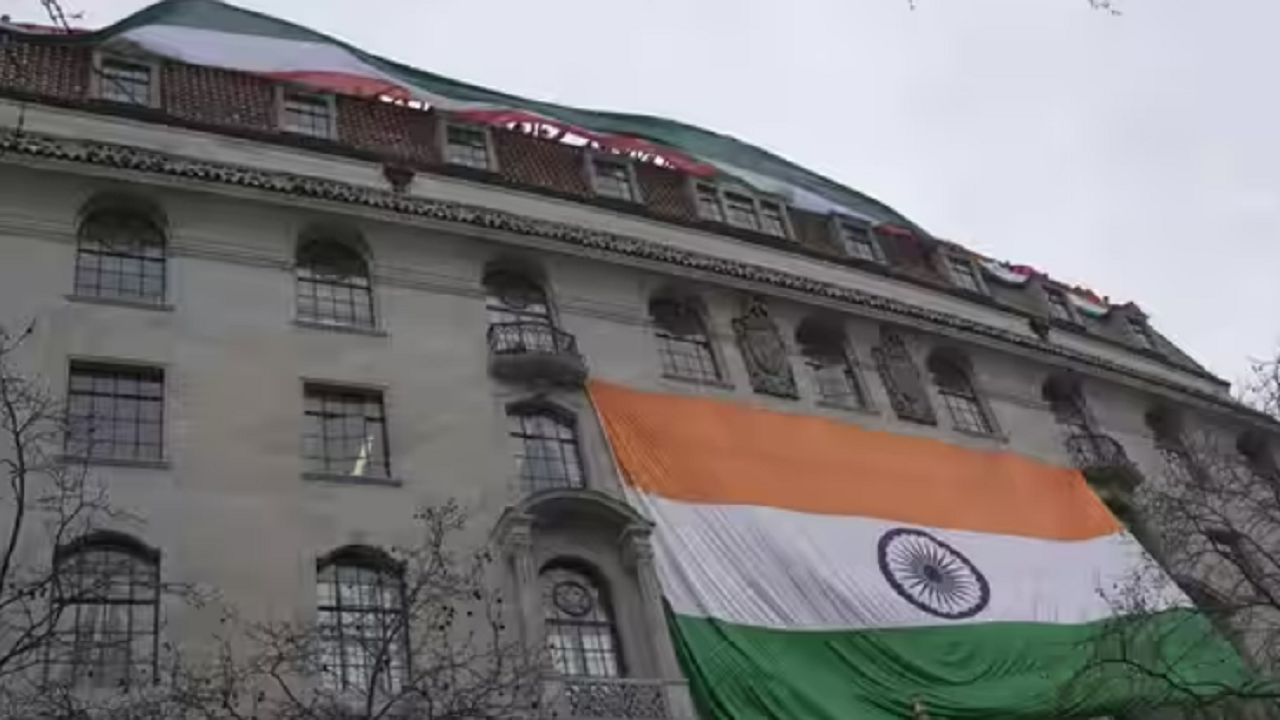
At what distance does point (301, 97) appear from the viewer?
28.1 metres

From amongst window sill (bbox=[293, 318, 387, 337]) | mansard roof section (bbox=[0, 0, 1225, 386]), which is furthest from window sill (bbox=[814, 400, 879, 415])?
window sill (bbox=[293, 318, 387, 337])

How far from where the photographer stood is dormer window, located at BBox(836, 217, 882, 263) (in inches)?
1331

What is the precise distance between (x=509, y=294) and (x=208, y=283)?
6258 millimetres

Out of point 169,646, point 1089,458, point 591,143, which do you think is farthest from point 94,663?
point 1089,458

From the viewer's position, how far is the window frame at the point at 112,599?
1648 cm

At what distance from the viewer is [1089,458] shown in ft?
100

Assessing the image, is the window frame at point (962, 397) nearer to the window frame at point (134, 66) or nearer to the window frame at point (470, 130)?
the window frame at point (470, 130)

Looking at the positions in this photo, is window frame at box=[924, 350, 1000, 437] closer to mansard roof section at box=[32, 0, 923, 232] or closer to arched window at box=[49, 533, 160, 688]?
mansard roof section at box=[32, 0, 923, 232]

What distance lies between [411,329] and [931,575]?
1085 cm

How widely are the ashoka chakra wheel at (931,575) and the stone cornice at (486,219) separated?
6975mm

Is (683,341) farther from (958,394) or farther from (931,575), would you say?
(958,394)

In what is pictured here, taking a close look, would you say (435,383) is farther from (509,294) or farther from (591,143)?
(591,143)

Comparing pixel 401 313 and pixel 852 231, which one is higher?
pixel 852 231

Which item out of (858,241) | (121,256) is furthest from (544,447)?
(858,241)
